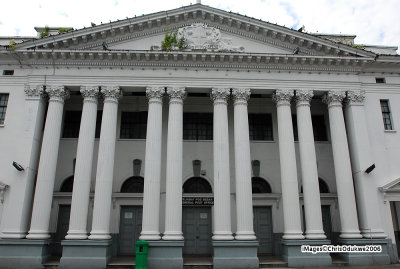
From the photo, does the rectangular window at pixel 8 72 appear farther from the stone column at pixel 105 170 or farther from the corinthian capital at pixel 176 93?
the corinthian capital at pixel 176 93

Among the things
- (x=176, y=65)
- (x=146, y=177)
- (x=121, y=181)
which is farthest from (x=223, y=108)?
(x=121, y=181)

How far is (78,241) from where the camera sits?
14984 mm

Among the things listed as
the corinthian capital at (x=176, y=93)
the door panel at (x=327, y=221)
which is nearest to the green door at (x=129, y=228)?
the corinthian capital at (x=176, y=93)

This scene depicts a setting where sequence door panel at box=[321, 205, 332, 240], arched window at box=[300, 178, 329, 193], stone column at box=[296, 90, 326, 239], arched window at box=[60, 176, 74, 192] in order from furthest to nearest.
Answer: arched window at box=[300, 178, 329, 193]
arched window at box=[60, 176, 74, 192]
door panel at box=[321, 205, 332, 240]
stone column at box=[296, 90, 326, 239]

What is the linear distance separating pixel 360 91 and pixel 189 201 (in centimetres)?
1164

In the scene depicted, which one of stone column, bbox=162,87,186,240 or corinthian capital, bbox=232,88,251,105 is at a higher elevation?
corinthian capital, bbox=232,88,251,105

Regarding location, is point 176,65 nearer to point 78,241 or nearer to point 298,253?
point 78,241

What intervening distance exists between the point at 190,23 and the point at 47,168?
1113cm

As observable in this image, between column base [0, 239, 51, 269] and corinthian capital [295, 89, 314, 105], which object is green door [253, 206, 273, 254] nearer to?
corinthian capital [295, 89, 314, 105]

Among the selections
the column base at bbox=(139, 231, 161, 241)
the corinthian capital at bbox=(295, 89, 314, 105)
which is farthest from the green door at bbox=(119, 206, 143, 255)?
the corinthian capital at bbox=(295, 89, 314, 105)

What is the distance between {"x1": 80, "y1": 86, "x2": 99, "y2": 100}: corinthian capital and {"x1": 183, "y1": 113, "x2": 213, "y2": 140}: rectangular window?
18.7 feet

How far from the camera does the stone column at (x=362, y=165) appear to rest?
16.3 m

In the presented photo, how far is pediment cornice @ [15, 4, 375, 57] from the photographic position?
17.5 metres

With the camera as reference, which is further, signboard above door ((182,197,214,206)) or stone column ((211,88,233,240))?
signboard above door ((182,197,214,206))
